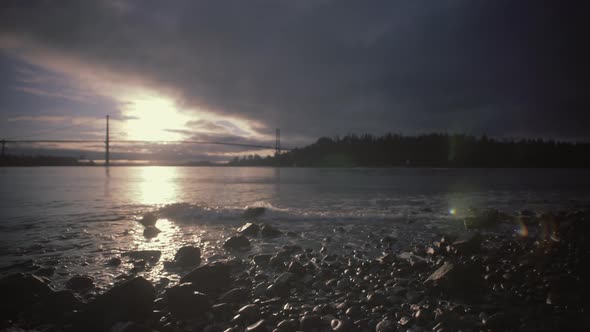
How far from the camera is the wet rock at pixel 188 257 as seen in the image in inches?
162

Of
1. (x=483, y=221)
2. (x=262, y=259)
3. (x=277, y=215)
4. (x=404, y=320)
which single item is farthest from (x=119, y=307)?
(x=483, y=221)

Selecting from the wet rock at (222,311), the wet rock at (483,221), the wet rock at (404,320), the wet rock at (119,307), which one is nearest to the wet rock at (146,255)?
the wet rock at (119,307)

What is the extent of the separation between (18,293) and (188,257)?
6.09 ft

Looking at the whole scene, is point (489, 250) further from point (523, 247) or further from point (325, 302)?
point (325, 302)

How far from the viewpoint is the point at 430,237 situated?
5.84 m

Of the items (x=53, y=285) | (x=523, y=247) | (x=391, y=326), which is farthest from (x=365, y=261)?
(x=53, y=285)

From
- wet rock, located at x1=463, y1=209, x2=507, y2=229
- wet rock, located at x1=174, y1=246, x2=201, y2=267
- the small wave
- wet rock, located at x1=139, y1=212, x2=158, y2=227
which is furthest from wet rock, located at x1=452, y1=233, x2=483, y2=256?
wet rock, located at x1=139, y1=212, x2=158, y2=227

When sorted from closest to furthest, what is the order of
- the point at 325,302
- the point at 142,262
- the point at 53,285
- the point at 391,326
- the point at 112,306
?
the point at 391,326 → the point at 112,306 → the point at 325,302 → the point at 53,285 → the point at 142,262

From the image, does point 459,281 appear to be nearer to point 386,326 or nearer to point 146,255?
point 386,326

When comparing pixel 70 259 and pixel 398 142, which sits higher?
pixel 398 142

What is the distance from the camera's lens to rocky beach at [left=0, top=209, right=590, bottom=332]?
99.1 inches

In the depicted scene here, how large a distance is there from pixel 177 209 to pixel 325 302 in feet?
25.5

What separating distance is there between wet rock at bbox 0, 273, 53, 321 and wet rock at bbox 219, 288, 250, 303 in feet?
6.46

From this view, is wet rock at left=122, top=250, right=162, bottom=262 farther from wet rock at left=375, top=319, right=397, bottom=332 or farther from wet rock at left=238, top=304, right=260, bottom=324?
wet rock at left=375, top=319, right=397, bottom=332
